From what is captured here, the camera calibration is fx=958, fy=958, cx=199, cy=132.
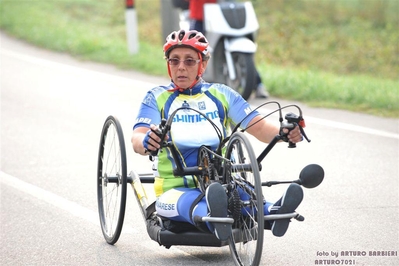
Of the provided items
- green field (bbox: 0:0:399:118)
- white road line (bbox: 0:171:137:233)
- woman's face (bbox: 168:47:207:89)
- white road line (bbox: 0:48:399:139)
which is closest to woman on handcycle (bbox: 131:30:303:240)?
woman's face (bbox: 168:47:207:89)

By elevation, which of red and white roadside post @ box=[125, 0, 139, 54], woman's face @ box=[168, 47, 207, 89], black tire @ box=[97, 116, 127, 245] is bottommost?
red and white roadside post @ box=[125, 0, 139, 54]

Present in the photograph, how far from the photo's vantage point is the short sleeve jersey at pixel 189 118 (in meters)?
6.11

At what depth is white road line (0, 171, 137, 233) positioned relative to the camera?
753 cm

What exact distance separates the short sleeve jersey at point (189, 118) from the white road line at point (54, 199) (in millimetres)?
1056

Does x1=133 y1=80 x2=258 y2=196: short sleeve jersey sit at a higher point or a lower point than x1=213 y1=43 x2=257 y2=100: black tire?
higher

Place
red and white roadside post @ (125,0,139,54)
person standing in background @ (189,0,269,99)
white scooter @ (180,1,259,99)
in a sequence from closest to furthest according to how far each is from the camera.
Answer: white scooter @ (180,1,259,99), person standing in background @ (189,0,269,99), red and white roadside post @ (125,0,139,54)

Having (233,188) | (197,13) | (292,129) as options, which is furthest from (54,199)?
(197,13)

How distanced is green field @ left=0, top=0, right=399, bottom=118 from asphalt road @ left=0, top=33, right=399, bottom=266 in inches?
58.9

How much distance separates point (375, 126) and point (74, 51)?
7638 mm

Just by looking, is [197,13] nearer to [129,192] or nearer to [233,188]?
[129,192]

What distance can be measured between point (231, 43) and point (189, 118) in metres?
6.67

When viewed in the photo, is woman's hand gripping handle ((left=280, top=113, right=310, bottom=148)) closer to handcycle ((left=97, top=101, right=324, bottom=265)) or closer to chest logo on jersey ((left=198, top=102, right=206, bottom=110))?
handcycle ((left=97, top=101, right=324, bottom=265))

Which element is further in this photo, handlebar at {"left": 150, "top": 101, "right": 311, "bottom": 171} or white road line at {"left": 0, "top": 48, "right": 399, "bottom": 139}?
white road line at {"left": 0, "top": 48, "right": 399, "bottom": 139}

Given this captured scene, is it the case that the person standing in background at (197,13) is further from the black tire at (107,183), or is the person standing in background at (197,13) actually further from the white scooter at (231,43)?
the black tire at (107,183)
